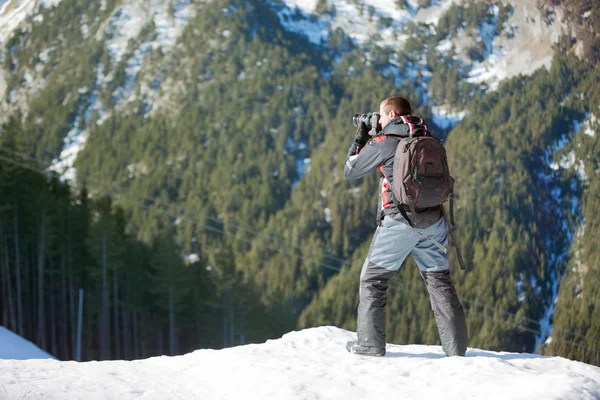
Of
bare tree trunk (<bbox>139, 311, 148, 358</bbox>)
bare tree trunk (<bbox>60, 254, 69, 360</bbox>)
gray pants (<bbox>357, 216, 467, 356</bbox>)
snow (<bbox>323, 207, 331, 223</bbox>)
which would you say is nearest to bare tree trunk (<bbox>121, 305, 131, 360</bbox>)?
bare tree trunk (<bbox>139, 311, 148, 358</bbox>)

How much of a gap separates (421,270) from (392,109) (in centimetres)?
127

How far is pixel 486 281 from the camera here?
9894cm

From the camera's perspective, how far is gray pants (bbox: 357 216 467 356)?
5664 mm

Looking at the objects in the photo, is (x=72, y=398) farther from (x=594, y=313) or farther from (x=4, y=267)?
(x=594, y=313)

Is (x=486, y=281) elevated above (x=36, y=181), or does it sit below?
below

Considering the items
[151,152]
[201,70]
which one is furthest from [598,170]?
[201,70]

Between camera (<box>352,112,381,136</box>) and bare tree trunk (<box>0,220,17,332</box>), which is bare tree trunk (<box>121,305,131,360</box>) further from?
camera (<box>352,112,381,136</box>)

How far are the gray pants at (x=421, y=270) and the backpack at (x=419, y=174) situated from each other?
180 millimetres

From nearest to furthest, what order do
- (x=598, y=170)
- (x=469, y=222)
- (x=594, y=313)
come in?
(x=594, y=313), (x=469, y=222), (x=598, y=170)

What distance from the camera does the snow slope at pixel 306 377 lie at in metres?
4.95

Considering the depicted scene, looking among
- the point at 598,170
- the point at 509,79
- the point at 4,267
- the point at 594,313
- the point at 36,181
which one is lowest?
the point at 594,313

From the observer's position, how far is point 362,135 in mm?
5824

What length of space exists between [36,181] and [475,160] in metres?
105

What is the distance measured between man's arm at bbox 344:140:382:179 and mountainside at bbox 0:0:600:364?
1611 inches
